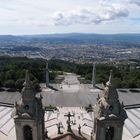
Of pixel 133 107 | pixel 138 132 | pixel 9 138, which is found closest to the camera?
pixel 9 138

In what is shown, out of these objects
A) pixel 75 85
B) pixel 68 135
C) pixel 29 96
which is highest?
pixel 29 96

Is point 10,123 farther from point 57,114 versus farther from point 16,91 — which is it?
point 16,91

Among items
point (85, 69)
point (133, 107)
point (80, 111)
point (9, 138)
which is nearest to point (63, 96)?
point (80, 111)

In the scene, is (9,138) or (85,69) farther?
(85,69)

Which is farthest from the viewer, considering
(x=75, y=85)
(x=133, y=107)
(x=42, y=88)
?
(x=75, y=85)

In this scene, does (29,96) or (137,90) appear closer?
(29,96)

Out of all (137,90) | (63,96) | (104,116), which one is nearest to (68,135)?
(104,116)

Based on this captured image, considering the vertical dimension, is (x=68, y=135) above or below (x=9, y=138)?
above

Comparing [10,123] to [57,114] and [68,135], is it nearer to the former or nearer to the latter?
[57,114]

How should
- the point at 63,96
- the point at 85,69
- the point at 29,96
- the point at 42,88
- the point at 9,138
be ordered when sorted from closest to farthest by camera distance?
the point at 29,96, the point at 9,138, the point at 63,96, the point at 42,88, the point at 85,69
